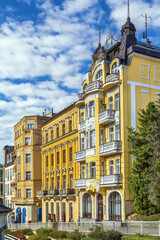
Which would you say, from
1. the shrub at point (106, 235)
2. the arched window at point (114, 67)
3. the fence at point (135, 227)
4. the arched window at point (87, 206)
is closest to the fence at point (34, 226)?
the arched window at point (87, 206)

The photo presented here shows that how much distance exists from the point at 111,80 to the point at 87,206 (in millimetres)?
14816

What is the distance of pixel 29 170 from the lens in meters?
62.5

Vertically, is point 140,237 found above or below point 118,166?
below

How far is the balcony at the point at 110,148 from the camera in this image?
116 ft

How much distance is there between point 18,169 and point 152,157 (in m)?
39.8

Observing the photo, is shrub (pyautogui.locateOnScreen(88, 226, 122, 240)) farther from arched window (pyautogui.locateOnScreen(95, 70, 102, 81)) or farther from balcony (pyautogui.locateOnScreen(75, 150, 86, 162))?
arched window (pyautogui.locateOnScreen(95, 70, 102, 81))

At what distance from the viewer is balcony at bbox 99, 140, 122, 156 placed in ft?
116

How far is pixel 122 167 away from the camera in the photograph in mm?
35062

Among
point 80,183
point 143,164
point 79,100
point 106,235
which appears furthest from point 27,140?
point 106,235

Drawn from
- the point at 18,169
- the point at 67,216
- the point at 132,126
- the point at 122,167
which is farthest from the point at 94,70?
the point at 18,169

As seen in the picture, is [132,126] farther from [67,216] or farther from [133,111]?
[67,216]

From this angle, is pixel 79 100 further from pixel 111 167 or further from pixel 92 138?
pixel 111 167

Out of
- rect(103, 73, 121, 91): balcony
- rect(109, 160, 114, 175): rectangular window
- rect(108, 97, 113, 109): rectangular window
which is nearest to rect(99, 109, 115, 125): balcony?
rect(108, 97, 113, 109): rectangular window

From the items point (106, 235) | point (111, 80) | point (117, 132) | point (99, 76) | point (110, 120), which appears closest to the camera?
point (106, 235)
